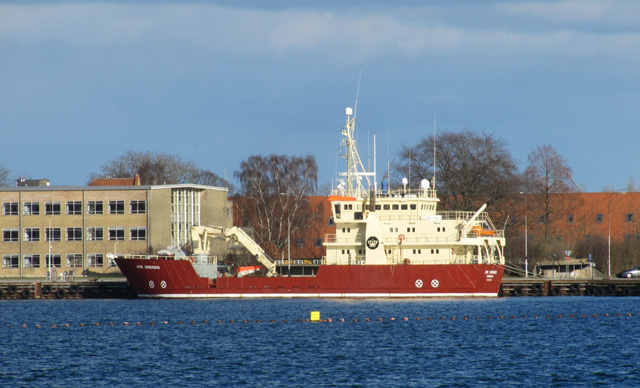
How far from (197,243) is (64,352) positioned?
2383 cm

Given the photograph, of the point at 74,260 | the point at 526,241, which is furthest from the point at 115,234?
the point at 526,241

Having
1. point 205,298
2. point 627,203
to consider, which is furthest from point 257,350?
point 627,203

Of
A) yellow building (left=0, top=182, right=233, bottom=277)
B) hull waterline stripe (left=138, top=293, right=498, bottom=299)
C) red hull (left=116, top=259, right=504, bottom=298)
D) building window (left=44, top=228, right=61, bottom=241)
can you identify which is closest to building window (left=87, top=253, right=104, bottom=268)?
yellow building (left=0, top=182, right=233, bottom=277)

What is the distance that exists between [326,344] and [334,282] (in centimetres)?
1905

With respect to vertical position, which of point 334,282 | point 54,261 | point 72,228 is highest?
point 72,228

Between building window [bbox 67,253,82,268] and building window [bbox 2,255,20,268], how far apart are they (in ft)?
13.1

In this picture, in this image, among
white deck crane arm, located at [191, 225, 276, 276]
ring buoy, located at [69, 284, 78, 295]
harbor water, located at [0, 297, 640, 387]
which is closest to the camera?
harbor water, located at [0, 297, 640, 387]

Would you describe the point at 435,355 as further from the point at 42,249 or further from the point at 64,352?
the point at 42,249

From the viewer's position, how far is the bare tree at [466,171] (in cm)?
7269

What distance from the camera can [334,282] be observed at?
54.9 m

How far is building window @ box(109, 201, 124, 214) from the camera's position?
73.1 metres

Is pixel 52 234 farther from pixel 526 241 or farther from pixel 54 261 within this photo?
pixel 526 241

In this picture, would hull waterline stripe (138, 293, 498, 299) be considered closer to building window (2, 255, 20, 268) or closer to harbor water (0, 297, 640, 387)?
harbor water (0, 297, 640, 387)

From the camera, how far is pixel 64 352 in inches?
1358
